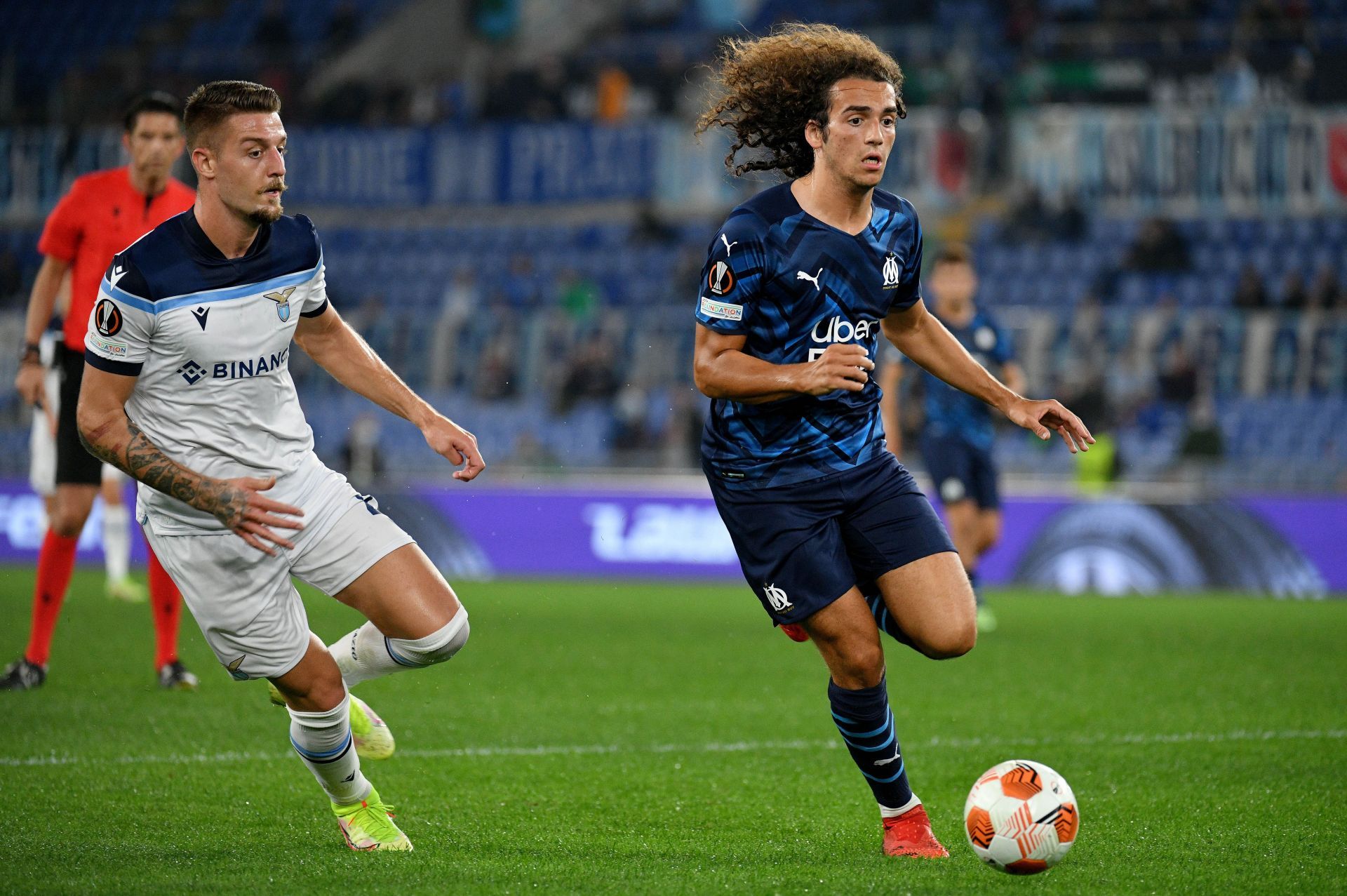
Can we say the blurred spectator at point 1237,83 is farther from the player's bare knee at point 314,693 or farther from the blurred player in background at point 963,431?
the player's bare knee at point 314,693

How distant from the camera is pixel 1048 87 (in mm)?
22109

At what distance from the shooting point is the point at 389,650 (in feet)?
15.3

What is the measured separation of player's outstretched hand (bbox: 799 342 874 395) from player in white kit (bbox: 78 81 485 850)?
1.11 m

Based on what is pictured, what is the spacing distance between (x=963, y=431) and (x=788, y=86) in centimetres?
615

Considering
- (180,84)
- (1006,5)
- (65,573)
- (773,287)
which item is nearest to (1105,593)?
(65,573)

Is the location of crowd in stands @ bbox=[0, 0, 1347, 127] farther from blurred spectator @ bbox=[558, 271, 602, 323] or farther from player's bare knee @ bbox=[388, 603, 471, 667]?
player's bare knee @ bbox=[388, 603, 471, 667]

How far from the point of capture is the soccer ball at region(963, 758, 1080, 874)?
13.6 ft

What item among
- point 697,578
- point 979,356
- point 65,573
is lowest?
point 697,578

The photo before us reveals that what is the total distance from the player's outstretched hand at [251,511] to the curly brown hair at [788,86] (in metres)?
1.67

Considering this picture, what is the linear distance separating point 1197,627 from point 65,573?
7.64 meters

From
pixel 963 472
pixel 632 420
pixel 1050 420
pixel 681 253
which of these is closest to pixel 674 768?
pixel 1050 420

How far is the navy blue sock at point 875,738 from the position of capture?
4.48 meters

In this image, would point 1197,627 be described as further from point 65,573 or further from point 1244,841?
point 65,573

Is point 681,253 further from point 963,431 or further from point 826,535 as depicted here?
point 826,535
